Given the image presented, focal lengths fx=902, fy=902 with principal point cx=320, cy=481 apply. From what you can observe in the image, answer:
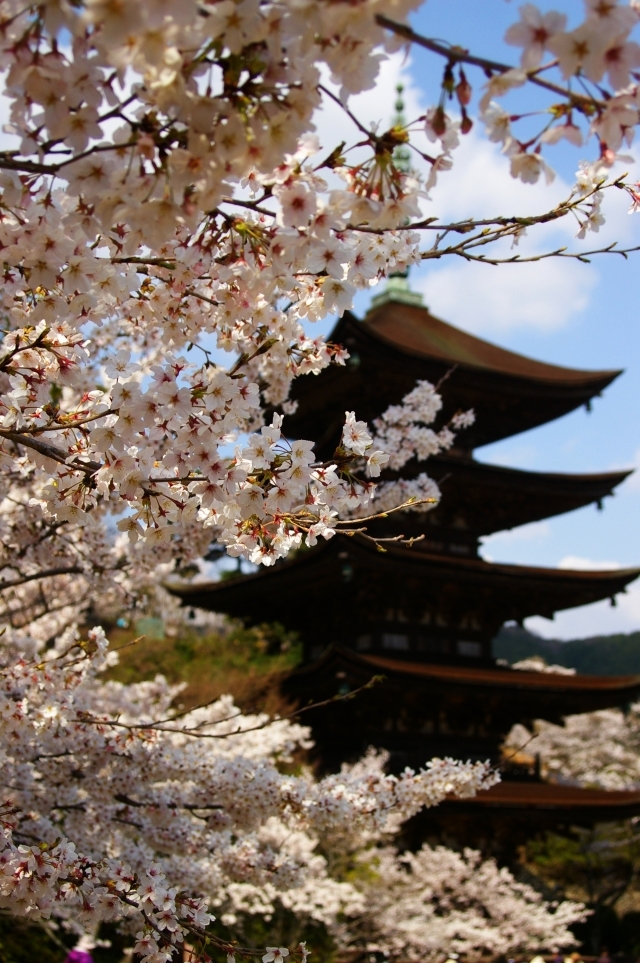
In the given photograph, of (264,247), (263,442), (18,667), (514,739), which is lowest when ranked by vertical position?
(514,739)

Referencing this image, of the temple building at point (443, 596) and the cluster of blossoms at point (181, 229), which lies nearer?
the cluster of blossoms at point (181, 229)

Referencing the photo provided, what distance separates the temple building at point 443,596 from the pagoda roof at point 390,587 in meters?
0.03

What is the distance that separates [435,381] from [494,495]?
2.05 meters

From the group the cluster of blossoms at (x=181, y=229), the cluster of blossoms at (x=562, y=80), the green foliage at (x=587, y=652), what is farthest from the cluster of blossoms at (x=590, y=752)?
the cluster of blossoms at (x=562, y=80)

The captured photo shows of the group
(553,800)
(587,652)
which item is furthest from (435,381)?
(587,652)

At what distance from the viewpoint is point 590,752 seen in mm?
25516

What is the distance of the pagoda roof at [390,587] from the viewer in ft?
40.0

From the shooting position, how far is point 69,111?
74.1 inches

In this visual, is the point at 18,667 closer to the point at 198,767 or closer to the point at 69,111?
the point at 198,767

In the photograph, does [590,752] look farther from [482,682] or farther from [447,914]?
[482,682]

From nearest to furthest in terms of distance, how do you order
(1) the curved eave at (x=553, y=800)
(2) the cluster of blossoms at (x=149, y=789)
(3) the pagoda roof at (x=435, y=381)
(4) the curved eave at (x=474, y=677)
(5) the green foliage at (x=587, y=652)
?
(2) the cluster of blossoms at (x=149, y=789)
(4) the curved eave at (x=474, y=677)
(1) the curved eave at (x=553, y=800)
(3) the pagoda roof at (x=435, y=381)
(5) the green foliage at (x=587, y=652)

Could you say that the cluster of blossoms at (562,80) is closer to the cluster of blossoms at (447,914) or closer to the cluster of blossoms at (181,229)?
the cluster of blossoms at (181,229)

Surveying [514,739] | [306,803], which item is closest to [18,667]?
[306,803]

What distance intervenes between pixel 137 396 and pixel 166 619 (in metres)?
26.6
